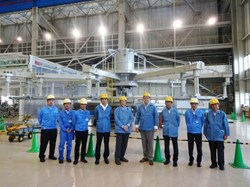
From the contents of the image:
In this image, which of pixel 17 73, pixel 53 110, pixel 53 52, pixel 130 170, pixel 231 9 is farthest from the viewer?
pixel 53 52

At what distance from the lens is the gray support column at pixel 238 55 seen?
18.7 metres

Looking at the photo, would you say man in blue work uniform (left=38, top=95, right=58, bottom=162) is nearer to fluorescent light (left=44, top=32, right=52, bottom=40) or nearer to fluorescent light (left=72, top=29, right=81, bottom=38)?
fluorescent light (left=72, top=29, right=81, bottom=38)

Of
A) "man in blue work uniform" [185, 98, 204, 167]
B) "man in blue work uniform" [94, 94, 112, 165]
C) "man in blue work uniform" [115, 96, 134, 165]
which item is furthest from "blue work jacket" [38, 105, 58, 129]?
"man in blue work uniform" [185, 98, 204, 167]

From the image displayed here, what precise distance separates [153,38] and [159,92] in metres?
6.62

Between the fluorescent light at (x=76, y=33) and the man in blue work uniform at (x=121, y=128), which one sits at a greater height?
the fluorescent light at (x=76, y=33)

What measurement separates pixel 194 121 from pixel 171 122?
Result: 0.53 meters

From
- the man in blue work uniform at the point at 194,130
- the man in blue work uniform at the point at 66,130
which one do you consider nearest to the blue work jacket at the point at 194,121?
the man in blue work uniform at the point at 194,130

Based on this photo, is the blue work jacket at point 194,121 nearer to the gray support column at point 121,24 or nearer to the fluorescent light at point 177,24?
the gray support column at point 121,24

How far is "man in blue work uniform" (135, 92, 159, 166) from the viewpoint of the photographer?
477cm

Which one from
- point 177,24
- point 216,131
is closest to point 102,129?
point 216,131

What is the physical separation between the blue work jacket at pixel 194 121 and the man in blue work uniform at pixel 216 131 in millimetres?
148

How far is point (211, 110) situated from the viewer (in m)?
4.51

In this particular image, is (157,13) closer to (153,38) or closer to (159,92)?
(153,38)

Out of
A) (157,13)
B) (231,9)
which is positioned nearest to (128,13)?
(157,13)
